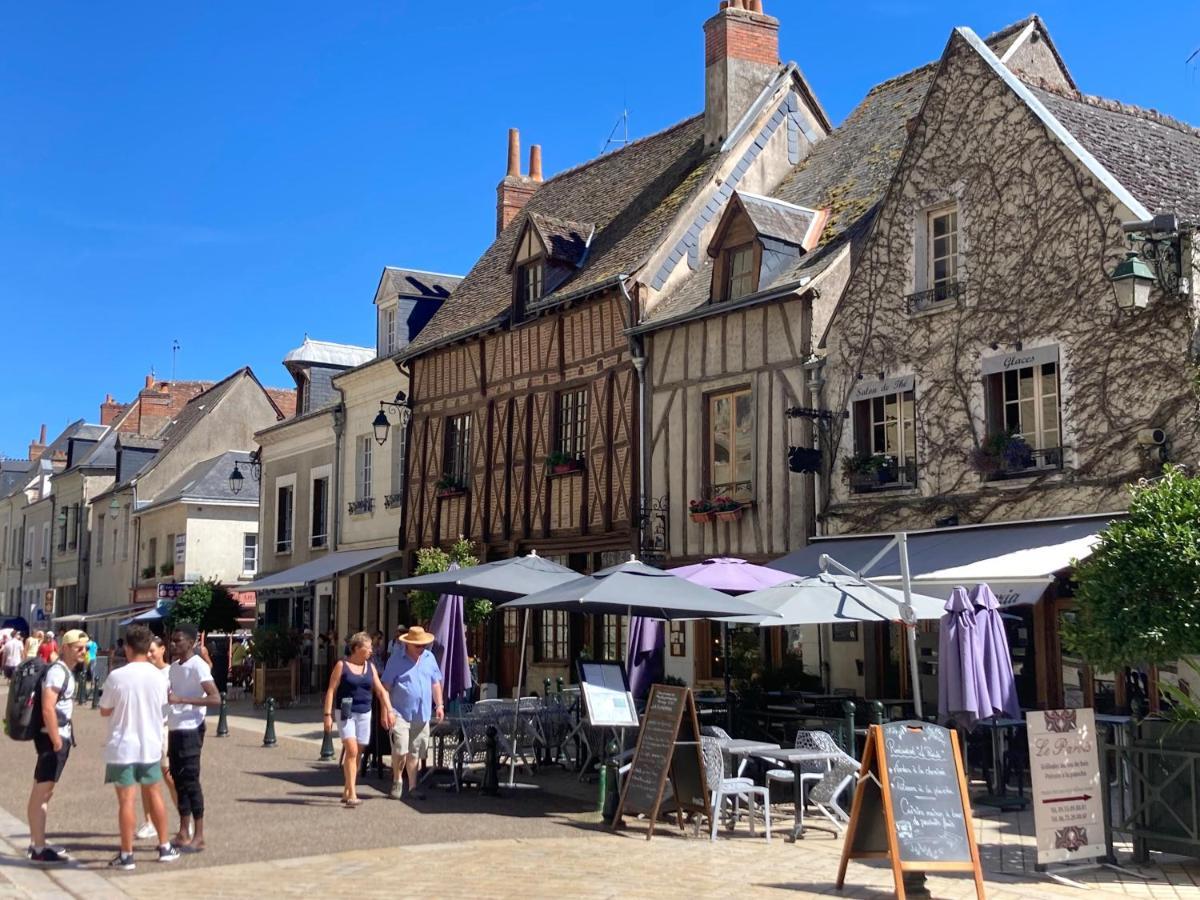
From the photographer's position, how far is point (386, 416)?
73.7ft

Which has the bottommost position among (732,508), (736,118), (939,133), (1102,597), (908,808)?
(908,808)

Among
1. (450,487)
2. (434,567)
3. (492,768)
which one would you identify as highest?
(450,487)

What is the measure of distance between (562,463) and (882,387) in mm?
5533

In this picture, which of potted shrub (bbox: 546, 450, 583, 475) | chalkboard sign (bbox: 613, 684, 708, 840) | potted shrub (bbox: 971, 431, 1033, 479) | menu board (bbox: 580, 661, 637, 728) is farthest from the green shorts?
potted shrub (bbox: 546, 450, 583, 475)

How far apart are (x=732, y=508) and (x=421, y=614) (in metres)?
5.58

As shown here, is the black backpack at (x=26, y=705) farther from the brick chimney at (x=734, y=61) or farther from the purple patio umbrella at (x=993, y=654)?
the brick chimney at (x=734, y=61)

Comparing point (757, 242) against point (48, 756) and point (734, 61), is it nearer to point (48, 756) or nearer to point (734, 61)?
point (734, 61)

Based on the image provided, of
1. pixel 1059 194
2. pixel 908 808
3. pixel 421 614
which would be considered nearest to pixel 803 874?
pixel 908 808

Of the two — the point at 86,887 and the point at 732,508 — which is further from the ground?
the point at 732,508

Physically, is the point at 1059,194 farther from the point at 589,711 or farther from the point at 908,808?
the point at 908,808

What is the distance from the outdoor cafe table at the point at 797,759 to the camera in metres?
8.71

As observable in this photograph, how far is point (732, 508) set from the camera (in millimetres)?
15438

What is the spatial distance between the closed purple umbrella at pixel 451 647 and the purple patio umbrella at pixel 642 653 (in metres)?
1.71

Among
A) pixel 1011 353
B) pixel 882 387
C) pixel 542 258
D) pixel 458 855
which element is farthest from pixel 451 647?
pixel 542 258
